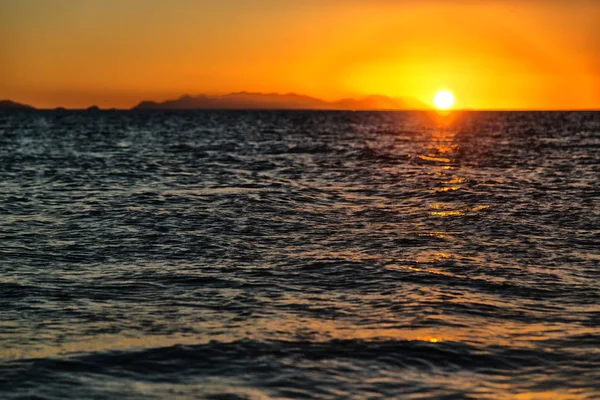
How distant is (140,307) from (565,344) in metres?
5.99

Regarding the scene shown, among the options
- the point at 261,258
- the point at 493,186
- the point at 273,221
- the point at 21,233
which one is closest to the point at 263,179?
the point at 493,186

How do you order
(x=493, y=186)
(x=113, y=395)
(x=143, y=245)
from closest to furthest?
(x=113, y=395) < (x=143, y=245) < (x=493, y=186)

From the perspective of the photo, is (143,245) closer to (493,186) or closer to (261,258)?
(261,258)

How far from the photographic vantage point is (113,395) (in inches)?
330

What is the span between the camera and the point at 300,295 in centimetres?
1262

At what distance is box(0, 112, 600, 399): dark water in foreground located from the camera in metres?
8.95

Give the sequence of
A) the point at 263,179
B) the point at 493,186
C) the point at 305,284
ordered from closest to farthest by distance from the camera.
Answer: the point at 305,284 → the point at 493,186 → the point at 263,179

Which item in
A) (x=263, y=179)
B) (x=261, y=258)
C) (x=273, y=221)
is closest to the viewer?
(x=261, y=258)

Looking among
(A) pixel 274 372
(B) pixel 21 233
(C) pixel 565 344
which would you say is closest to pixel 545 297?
(C) pixel 565 344

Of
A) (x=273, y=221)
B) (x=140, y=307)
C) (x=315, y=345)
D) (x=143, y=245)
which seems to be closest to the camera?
(x=315, y=345)

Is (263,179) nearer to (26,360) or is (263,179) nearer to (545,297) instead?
(545,297)

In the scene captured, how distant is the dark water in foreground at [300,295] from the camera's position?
8945 mm

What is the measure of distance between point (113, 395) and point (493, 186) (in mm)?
24991

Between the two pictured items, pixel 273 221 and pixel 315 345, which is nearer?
pixel 315 345
